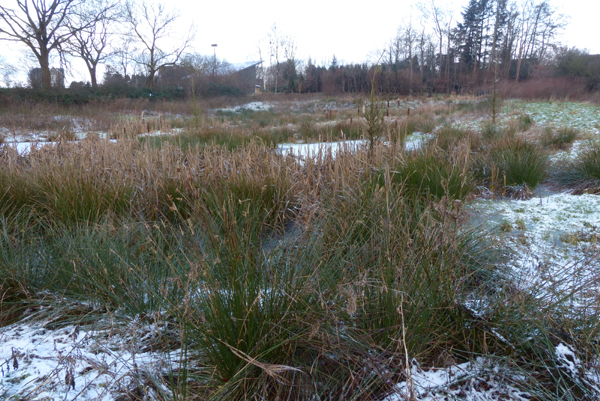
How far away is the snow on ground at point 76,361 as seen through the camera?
4.06 feet

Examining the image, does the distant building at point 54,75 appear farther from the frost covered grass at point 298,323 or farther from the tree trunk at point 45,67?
the frost covered grass at point 298,323

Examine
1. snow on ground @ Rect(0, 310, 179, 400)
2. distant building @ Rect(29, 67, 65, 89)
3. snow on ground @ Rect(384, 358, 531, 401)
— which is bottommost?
snow on ground @ Rect(384, 358, 531, 401)

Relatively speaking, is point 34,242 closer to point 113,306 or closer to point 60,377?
point 113,306

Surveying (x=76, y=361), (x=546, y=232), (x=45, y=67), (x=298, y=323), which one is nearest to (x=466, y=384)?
(x=298, y=323)

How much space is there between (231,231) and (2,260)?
59.2 inches

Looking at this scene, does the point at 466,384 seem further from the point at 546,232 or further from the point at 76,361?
the point at 546,232

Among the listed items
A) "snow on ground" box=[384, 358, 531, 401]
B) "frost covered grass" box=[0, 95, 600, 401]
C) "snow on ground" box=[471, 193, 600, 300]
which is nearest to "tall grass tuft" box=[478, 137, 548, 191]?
"snow on ground" box=[471, 193, 600, 300]

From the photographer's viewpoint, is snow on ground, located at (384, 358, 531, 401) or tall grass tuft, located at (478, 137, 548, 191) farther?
tall grass tuft, located at (478, 137, 548, 191)

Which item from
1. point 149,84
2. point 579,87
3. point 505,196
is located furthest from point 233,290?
point 149,84

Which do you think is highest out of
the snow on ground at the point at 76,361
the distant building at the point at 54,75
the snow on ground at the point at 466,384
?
the distant building at the point at 54,75

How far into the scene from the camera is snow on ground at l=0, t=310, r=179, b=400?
4.06 ft

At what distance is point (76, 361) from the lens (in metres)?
1.38

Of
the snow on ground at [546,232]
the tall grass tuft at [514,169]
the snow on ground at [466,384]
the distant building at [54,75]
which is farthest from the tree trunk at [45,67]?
the snow on ground at [466,384]

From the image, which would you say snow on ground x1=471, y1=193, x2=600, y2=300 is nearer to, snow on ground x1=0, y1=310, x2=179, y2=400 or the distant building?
snow on ground x1=0, y1=310, x2=179, y2=400
